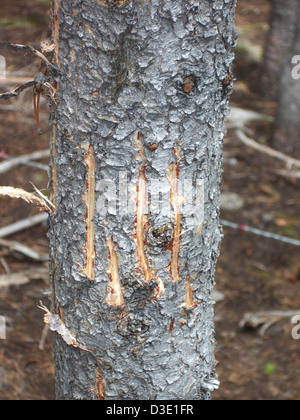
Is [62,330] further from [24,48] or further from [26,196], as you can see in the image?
[24,48]

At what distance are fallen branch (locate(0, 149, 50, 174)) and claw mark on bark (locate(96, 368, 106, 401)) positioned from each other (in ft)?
9.94

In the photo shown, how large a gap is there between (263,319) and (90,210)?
228cm

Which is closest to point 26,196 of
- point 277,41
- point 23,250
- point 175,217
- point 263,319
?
point 175,217

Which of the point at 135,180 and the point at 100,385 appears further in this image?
the point at 100,385

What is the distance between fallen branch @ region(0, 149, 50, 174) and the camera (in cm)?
468

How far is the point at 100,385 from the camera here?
186 centimetres

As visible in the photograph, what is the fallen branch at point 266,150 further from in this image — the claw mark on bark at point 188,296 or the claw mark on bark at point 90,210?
the claw mark on bark at point 90,210

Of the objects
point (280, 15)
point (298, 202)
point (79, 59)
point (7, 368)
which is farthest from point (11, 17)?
point (79, 59)

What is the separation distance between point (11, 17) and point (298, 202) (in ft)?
18.4

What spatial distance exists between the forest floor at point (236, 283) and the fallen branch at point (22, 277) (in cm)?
Result: 3

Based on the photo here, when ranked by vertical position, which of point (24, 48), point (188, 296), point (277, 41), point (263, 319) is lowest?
point (263, 319)

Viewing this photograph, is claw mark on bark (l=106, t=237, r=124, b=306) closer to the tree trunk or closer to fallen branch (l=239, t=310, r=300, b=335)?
fallen branch (l=239, t=310, r=300, b=335)

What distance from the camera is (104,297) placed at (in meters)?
1.70

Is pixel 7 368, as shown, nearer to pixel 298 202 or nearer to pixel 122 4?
pixel 122 4
